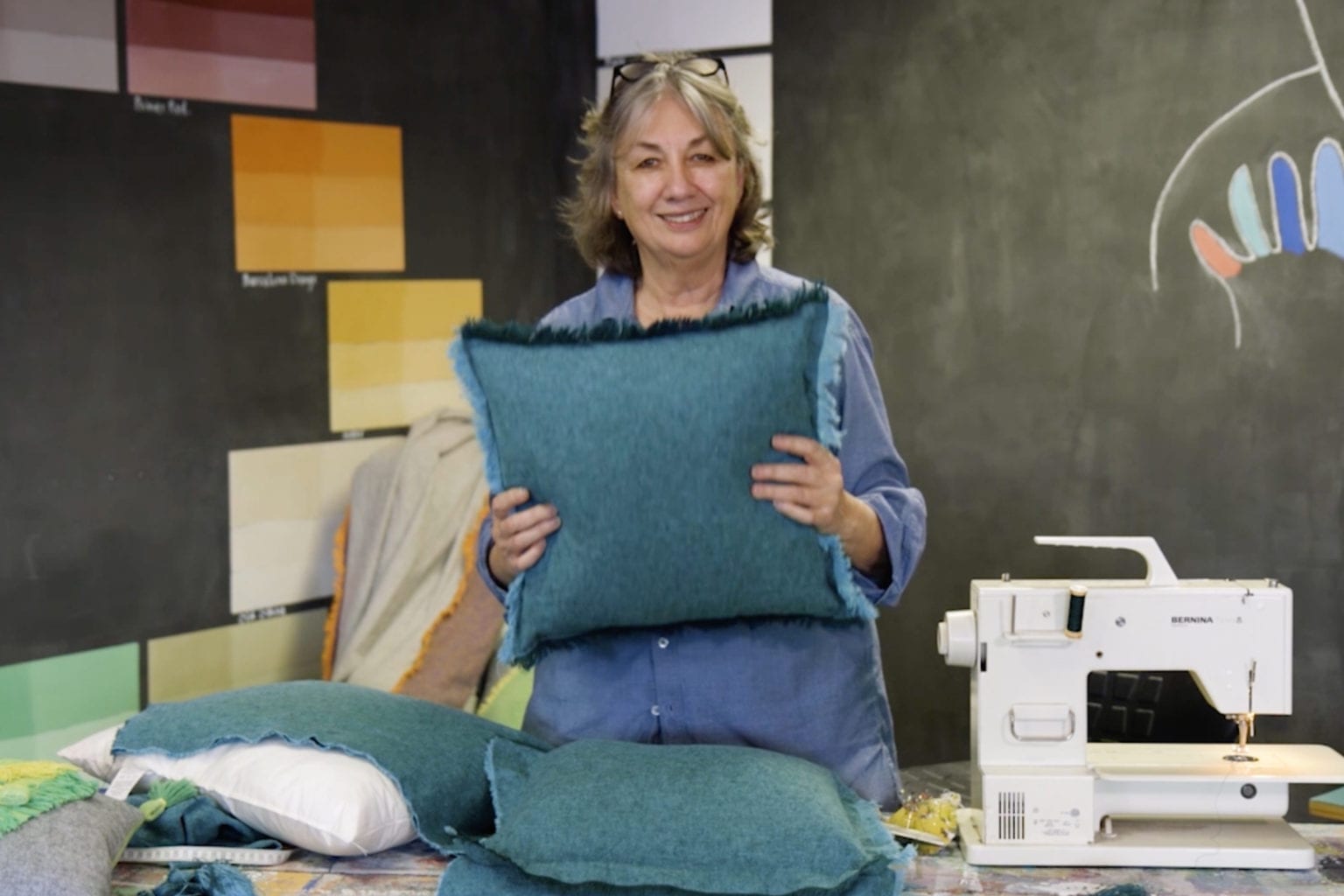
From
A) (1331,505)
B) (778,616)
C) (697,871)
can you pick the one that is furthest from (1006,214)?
(697,871)

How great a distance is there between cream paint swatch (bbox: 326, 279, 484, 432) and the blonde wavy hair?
1.87 meters

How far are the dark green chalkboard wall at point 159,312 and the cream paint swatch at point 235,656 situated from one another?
0.05 meters

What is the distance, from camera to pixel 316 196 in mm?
3881

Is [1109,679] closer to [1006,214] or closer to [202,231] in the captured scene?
[1006,214]

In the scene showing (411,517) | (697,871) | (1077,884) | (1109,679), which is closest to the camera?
(697,871)

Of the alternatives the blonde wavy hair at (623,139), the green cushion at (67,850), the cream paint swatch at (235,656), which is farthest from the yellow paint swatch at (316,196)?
the green cushion at (67,850)

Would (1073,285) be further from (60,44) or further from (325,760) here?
(325,760)

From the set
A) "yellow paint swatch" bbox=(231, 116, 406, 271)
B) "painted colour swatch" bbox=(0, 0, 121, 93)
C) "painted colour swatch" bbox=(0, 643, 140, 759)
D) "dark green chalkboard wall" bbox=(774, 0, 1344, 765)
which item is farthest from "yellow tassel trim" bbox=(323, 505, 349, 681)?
"dark green chalkboard wall" bbox=(774, 0, 1344, 765)

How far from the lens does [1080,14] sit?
12.3 feet

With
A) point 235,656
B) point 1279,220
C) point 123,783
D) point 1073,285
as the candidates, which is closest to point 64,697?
point 235,656

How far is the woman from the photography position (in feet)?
6.49

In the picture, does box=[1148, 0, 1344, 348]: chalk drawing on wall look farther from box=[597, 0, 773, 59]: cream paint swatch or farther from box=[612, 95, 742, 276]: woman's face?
box=[612, 95, 742, 276]: woman's face

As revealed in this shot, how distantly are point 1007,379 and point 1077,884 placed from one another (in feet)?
7.74

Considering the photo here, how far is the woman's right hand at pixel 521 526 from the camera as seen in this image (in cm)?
181
